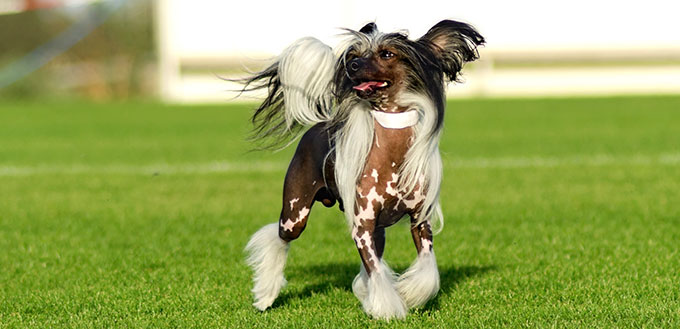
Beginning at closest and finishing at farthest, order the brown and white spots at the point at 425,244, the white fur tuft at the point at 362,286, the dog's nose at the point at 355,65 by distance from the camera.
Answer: the dog's nose at the point at 355,65 → the brown and white spots at the point at 425,244 → the white fur tuft at the point at 362,286

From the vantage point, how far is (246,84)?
5.19 m

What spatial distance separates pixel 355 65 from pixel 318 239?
382 cm

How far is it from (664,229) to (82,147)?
13.4 m

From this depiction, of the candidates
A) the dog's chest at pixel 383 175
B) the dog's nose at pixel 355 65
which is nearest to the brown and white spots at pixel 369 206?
the dog's chest at pixel 383 175

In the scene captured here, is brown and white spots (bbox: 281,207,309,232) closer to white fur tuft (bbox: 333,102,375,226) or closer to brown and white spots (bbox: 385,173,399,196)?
white fur tuft (bbox: 333,102,375,226)

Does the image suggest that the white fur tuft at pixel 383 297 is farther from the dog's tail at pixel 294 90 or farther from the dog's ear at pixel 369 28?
the dog's ear at pixel 369 28

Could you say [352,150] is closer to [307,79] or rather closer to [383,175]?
[383,175]

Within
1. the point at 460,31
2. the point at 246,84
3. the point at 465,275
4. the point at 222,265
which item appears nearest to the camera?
the point at 460,31

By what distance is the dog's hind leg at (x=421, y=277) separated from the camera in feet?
16.5

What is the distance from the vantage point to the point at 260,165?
1519 centimetres

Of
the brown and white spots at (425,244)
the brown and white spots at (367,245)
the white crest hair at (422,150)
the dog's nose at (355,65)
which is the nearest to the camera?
the dog's nose at (355,65)

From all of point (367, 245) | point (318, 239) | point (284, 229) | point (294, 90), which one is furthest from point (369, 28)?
point (318, 239)

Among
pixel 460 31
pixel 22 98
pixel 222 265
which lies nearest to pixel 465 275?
pixel 222 265

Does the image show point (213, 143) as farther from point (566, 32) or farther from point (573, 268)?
point (566, 32)
